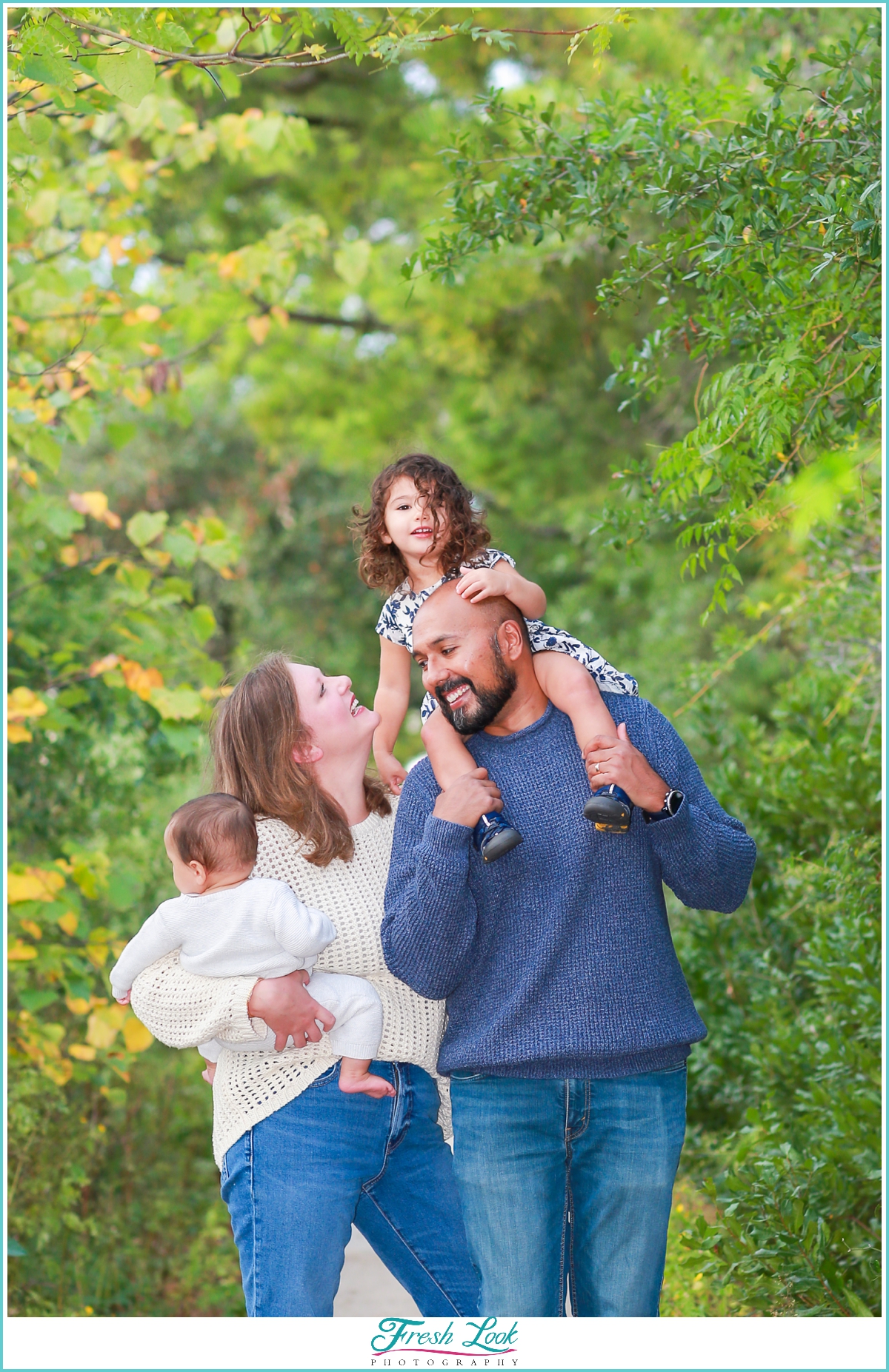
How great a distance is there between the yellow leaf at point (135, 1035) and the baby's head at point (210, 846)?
1.83 meters

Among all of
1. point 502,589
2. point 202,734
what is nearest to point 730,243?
point 502,589

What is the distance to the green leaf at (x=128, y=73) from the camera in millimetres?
2123

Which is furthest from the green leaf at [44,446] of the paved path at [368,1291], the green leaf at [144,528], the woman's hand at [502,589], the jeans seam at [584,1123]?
the paved path at [368,1291]

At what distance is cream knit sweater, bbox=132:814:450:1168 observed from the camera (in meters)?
2.09

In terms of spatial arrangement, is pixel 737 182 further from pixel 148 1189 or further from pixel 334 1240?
pixel 148 1189

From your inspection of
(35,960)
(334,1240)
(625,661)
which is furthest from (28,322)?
(625,661)

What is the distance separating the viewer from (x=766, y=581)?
8.86 meters

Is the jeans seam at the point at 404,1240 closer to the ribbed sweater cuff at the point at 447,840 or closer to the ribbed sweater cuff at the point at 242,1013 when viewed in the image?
the ribbed sweater cuff at the point at 242,1013

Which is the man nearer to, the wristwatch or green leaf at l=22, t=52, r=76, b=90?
the wristwatch

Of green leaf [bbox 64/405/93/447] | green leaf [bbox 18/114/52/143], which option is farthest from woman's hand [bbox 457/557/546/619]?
green leaf [bbox 64/405/93/447]

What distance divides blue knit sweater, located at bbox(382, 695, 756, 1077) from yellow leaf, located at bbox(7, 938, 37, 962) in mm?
1876

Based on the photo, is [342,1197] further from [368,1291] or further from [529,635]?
[368,1291]

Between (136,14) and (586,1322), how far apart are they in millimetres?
2365

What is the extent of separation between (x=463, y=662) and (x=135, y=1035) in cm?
223
